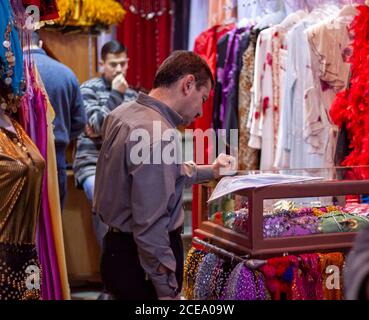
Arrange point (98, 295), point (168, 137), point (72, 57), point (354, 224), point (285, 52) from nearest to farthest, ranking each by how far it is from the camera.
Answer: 1. point (168, 137)
2. point (354, 224)
3. point (285, 52)
4. point (98, 295)
5. point (72, 57)

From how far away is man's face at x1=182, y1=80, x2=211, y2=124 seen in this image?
2.49m

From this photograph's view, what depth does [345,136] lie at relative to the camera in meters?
3.96

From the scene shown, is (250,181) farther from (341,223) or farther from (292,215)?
(341,223)

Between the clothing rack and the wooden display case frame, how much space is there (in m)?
0.03

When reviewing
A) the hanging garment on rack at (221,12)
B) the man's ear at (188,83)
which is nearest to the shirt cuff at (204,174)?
the man's ear at (188,83)

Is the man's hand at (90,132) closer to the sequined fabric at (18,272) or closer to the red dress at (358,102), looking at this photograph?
the red dress at (358,102)

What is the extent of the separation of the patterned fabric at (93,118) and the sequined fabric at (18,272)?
86.1 inches

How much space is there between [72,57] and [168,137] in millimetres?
3144

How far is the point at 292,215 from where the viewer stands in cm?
267

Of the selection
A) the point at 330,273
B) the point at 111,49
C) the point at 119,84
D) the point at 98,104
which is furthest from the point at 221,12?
the point at 330,273

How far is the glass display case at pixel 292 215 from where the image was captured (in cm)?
251

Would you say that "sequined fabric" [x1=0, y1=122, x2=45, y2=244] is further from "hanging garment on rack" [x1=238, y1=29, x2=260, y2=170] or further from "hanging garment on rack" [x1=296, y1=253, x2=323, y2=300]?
"hanging garment on rack" [x1=238, y1=29, x2=260, y2=170]
